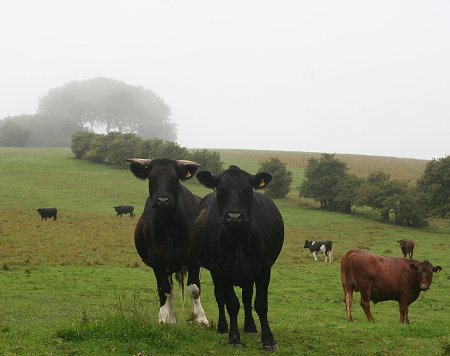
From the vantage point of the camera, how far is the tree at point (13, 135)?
114m

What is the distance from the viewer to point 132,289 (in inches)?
741

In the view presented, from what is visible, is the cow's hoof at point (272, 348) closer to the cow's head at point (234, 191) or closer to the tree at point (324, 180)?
the cow's head at point (234, 191)

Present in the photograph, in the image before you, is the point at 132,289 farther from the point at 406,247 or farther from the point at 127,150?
the point at 127,150

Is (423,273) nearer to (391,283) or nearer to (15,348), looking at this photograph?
(391,283)

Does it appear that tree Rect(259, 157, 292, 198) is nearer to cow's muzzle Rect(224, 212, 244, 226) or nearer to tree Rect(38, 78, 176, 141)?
cow's muzzle Rect(224, 212, 244, 226)

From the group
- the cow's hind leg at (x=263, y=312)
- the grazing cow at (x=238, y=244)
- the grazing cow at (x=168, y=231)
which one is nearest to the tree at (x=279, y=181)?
the grazing cow at (x=168, y=231)

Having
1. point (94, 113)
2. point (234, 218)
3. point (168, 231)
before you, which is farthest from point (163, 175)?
point (94, 113)

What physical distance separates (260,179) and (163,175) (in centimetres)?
189

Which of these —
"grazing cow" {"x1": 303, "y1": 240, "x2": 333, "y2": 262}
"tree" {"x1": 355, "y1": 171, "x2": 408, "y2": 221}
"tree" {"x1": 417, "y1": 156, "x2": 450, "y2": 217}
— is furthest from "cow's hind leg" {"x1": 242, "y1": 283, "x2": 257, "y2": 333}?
"tree" {"x1": 355, "y1": 171, "x2": 408, "y2": 221}

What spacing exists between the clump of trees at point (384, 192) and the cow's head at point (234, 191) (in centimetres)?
4367

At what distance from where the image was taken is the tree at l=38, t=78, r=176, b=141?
445ft

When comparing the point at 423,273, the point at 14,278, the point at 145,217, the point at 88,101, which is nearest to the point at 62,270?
the point at 14,278

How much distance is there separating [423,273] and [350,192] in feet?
138

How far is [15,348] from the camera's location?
22.1 feet
